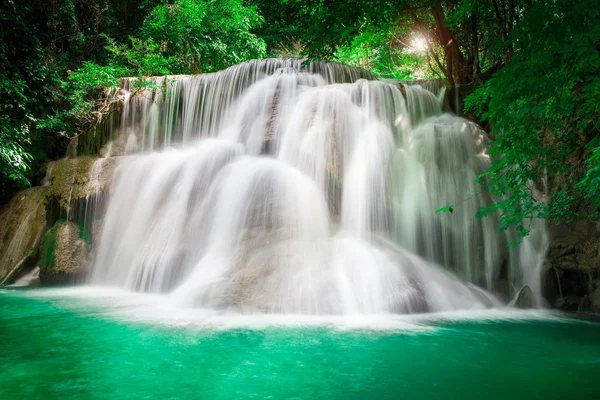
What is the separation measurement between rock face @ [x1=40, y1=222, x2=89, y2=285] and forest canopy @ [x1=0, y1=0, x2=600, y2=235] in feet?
6.31

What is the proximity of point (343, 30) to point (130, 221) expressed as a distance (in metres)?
6.25

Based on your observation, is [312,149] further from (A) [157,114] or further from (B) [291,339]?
(A) [157,114]

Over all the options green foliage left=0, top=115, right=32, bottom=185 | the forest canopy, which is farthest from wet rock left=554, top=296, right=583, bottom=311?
green foliage left=0, top=115, right=32, bottom=185

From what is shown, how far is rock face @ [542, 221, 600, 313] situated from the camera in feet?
22.0

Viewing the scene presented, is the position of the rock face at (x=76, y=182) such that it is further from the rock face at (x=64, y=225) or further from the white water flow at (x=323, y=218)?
the white water flow at (x=323, y=218)

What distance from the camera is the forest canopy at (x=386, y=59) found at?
3.95 metres

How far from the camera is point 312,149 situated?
838 cm

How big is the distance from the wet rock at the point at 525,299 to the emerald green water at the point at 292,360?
1.26 m

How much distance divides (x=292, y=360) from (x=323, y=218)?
3707mm

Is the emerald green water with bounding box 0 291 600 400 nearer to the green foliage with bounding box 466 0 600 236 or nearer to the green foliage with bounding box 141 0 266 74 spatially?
the green foliage with bounding box 466 0 600 236

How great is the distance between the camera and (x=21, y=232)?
10234 millimetres

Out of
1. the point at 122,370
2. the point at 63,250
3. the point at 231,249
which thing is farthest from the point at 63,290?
the point at 122,370

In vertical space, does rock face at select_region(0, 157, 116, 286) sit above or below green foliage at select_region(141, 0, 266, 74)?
below

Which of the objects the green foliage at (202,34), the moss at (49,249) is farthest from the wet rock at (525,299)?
the green foliage at (202,34)
